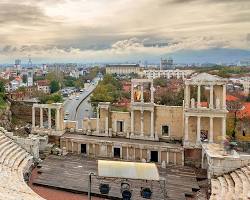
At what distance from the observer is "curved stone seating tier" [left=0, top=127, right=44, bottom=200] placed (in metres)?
16.0

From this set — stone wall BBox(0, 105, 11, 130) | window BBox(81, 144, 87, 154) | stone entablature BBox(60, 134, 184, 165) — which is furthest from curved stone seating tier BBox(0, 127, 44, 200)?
stone wall BBox(0, 105, 11, 130)

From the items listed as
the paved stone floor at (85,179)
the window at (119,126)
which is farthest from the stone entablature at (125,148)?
the window at (119,126)

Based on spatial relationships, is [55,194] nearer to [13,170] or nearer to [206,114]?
[13,170]

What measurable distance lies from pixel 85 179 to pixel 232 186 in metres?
8.75

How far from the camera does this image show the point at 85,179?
2252 centimetres

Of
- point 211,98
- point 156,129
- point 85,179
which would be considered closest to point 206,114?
point 211,98

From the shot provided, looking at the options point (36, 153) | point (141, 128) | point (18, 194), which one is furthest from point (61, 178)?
point (141, 128)

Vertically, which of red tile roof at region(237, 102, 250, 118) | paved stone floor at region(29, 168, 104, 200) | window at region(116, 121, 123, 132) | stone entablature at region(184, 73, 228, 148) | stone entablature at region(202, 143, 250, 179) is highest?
stone entablature at region(184, 73, 228, 148)

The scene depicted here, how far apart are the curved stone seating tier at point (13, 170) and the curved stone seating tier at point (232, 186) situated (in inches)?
356

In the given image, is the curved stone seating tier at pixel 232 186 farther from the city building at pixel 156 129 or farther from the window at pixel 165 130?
the window at pixel 165 130

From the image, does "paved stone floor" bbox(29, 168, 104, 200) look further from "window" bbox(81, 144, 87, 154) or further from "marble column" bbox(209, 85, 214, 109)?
"marble column" bbox(209, 85, 214, 109)

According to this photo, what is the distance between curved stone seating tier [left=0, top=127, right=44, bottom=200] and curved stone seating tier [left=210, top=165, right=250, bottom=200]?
356 inches

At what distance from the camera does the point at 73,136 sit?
1182 inches

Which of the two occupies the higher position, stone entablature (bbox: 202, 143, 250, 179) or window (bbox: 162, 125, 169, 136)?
window (bbox: 162, 125, 169, 136)
